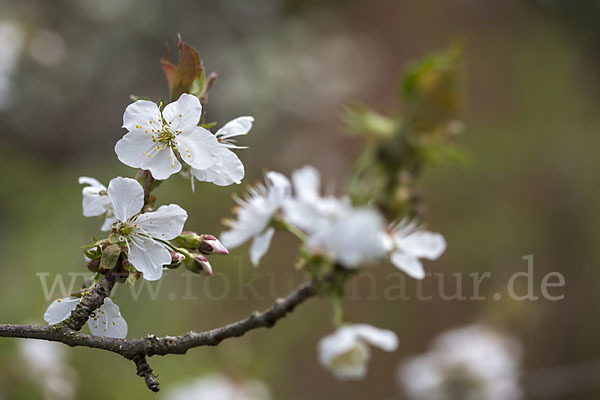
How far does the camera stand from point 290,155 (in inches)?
141

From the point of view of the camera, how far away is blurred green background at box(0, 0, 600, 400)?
256 centimetres

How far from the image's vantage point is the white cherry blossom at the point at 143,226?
706mm

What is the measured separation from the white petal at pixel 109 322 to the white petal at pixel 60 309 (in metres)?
0.03

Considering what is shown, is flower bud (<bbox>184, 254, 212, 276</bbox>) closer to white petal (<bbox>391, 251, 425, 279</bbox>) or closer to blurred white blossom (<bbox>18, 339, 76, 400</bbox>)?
white petal (<bbox>391, 251, 425, 279</bbox>)

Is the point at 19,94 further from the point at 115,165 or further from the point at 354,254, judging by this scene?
the point at 354,254

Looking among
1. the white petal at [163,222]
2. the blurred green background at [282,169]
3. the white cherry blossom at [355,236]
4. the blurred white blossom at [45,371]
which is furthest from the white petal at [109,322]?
the blurred green background at [282,169]

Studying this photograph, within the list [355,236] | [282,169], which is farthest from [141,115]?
[282,169]

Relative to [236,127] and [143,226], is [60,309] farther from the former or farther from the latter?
[236,127]

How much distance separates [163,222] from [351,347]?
324mm

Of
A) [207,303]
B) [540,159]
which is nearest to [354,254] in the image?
[207,303]

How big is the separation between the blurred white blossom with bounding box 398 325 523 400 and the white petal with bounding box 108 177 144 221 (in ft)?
5.18

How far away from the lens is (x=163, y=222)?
732 mm

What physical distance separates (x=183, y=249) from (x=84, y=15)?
121 inches

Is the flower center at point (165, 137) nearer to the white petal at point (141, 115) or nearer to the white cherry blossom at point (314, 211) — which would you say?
the white petal at point (141, 115)
